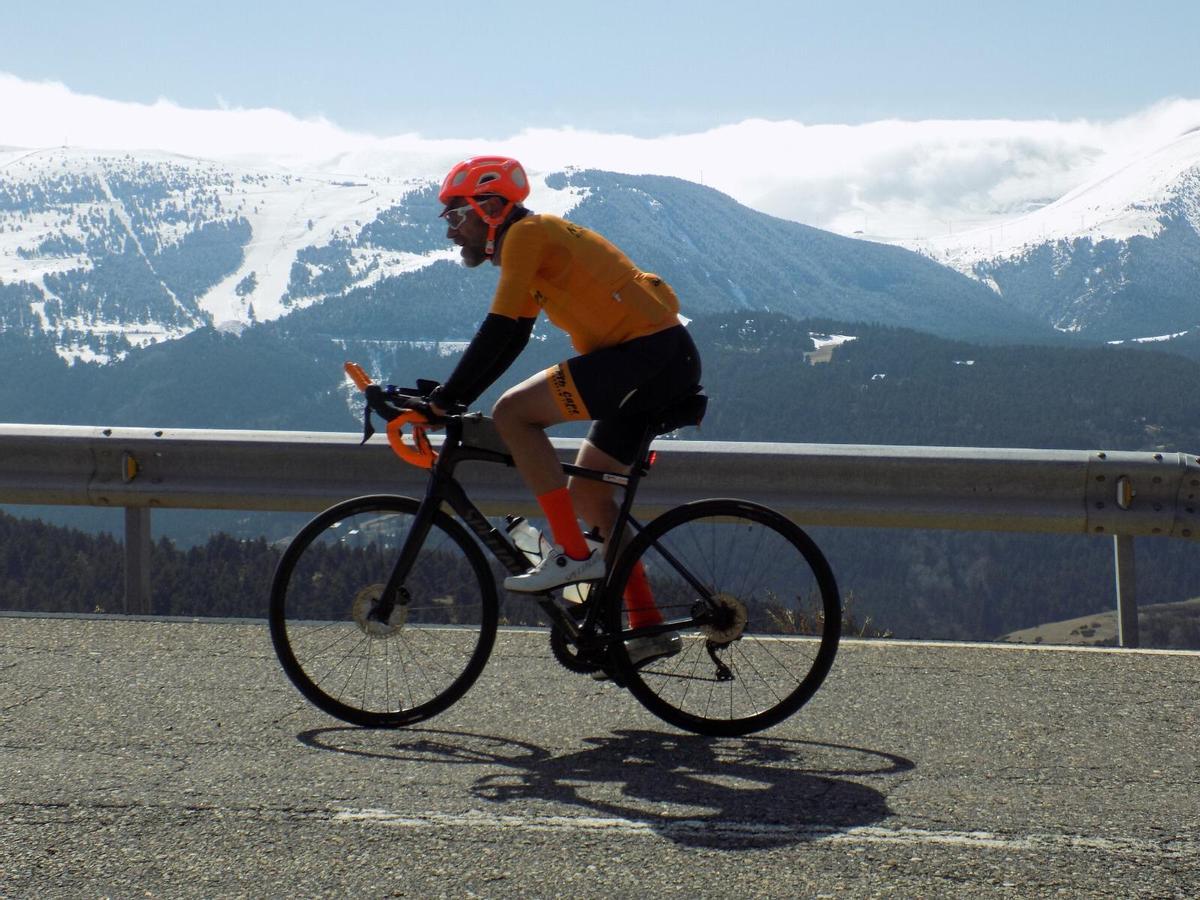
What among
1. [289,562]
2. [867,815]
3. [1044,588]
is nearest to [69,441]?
[289,562]

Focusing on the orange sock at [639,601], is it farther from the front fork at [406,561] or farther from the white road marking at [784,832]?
the white road marking at [784,832]

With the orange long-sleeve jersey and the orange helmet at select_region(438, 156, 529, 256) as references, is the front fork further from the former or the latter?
the orange helmet at select_region(438, 156, 529, 256)

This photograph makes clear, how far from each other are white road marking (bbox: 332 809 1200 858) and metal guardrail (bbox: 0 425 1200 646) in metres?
3.08

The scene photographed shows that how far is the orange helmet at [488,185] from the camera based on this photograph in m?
4.59

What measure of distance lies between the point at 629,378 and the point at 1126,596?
3.29 meters

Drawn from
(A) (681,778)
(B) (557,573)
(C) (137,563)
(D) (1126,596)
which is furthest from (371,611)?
(D) (1126,596)

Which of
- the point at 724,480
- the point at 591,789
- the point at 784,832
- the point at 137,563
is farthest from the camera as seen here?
the point at 137,563

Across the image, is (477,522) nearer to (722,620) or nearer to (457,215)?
(722,620)

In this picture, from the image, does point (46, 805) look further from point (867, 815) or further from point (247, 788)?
point (867, 815)

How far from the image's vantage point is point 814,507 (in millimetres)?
6980

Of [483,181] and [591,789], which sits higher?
[483,181]

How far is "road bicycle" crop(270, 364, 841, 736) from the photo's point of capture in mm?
4695

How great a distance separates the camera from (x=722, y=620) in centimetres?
478

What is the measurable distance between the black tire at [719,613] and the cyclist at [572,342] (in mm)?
80
